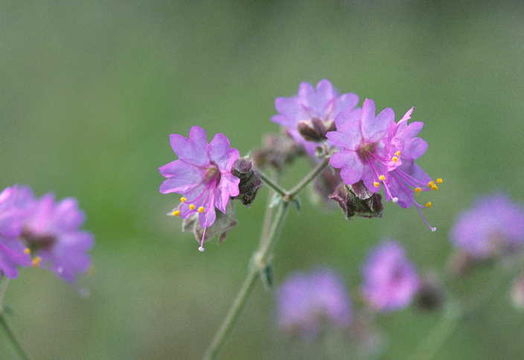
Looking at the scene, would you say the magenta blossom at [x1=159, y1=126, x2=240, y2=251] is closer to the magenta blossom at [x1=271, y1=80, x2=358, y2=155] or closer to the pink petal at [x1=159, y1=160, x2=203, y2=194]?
the pink petal at [x1=159, y1=160, x2=203, y2=194]

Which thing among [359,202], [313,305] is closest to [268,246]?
[359,202]

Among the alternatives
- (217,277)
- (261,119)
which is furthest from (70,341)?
(261,119)

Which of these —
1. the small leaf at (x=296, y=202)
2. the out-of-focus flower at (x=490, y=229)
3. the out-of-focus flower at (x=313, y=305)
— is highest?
the out-of-focus flower at (x=490, y=229)

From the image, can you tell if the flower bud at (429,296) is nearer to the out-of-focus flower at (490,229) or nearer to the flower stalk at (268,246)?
the out-of-focus flower at (490,229)

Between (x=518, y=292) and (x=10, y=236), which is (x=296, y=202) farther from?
(x=518, y=292)

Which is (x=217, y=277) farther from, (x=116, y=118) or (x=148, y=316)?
(x=116, y=118)

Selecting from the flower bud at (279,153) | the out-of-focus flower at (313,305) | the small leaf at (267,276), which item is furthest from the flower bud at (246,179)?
the out-of-focus flower at (313,305)
